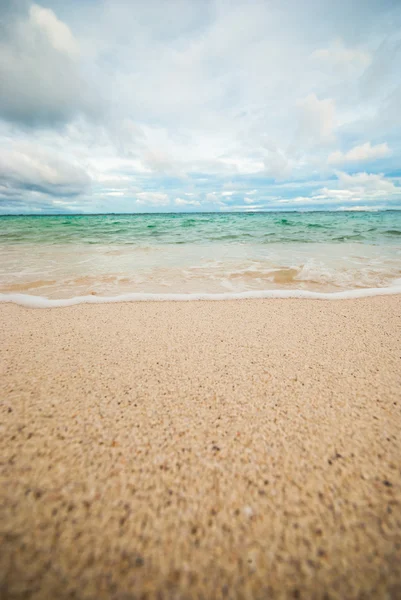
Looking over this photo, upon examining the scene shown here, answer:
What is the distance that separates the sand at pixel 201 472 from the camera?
94cm

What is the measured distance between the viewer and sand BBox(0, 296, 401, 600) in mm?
944

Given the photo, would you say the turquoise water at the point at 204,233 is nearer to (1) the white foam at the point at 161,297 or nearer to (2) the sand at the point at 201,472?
(1) the white foam at the point at 161,297

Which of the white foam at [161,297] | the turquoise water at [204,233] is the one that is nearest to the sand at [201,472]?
the white foam at [161,297]

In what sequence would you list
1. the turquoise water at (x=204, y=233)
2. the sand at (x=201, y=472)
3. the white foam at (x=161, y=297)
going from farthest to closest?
1. the turquoise water at (x=204, y=233)
2. the white foam at (x=161, y=297)
3. the sand at (x=201, y=472)

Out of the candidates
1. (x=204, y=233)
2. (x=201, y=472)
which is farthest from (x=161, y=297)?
(x=204, y=233)

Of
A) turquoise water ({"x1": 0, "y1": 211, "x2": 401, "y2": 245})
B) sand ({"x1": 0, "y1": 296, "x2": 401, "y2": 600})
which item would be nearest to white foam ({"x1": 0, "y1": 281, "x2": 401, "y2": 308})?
sand ({"x1": 0, "y1": 296, "x2": 401, "y2": 600})

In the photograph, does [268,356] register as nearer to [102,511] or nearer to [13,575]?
[102,511]

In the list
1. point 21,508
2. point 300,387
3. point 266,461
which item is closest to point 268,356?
point 300,387

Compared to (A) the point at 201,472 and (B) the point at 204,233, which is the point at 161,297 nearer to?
(A) the point at 201,472

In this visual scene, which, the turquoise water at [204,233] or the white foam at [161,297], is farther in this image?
the turquoise water at [204,233]

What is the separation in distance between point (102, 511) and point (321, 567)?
3.06 feet

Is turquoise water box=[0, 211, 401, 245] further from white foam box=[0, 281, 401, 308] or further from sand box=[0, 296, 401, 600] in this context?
sand box=[0, 296, 401, 600]

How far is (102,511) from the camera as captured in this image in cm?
112

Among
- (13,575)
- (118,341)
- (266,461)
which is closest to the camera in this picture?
(13,575)
